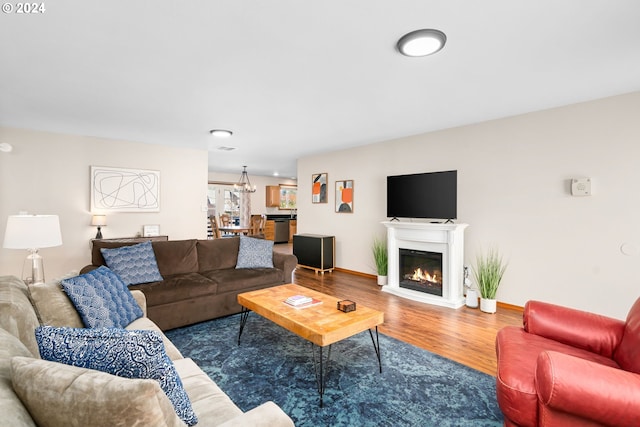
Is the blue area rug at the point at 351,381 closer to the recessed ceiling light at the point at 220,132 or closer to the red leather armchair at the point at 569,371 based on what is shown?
the red leather armchair at the point at 569,371

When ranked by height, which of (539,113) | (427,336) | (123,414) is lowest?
(427,336)

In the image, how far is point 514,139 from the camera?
376 centimetres

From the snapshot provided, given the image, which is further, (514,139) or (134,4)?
(514,139)

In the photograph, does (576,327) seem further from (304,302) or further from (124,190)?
(124,190)

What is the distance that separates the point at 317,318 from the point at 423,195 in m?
2.80

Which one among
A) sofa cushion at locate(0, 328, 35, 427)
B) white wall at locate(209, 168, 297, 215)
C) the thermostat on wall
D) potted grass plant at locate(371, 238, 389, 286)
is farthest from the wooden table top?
white wall at locate(209, 168, 297, 215)

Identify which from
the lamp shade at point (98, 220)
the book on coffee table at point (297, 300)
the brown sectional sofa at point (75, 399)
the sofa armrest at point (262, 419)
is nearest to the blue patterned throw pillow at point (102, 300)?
the brown sectional sofa at point (75, 399)

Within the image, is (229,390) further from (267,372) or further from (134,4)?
(134,4)

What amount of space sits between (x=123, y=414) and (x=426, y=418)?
5.68 feet

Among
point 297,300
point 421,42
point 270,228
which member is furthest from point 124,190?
point 270,228

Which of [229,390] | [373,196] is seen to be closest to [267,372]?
[229,390]

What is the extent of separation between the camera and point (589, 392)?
122cm

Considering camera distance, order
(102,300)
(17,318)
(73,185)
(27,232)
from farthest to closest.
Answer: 1. (73,185)
2. (27,232)
3. (102,300)
4. (17,318)

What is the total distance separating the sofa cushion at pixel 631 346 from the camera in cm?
148
